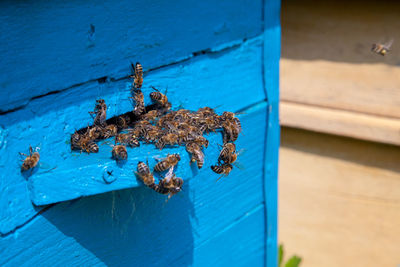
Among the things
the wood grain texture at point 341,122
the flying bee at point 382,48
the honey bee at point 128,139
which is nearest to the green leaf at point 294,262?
the wood grain texture at point 341,122

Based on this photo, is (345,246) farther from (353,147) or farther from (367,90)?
(367,90)

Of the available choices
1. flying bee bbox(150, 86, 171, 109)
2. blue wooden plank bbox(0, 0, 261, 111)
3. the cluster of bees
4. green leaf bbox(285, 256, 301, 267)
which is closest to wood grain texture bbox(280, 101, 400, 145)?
green leaf bbox(285, 256, 301, 267)

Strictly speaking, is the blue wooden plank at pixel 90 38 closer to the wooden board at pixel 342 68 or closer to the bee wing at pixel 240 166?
the bee wing at pixel 240 166

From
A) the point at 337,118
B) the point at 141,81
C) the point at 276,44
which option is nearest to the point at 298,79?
the point at 337,118

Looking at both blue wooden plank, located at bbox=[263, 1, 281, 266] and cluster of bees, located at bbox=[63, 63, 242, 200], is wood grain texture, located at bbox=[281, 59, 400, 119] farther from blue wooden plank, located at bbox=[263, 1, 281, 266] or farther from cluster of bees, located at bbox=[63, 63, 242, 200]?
cluster of bees, located at bbox=[63, 63, 242, 200]

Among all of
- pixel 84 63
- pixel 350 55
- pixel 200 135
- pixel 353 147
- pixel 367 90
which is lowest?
pixel 353 147
